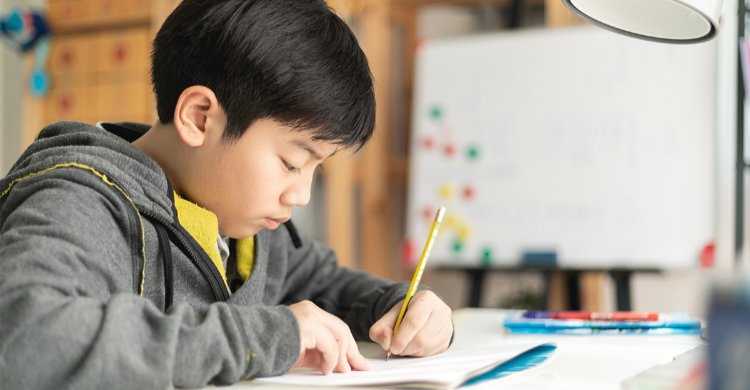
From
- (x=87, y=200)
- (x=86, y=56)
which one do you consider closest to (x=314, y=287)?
(x=87, y=200)

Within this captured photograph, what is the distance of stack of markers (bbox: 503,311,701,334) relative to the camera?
1007 mm

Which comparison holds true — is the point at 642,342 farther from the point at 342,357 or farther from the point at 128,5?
the point at 128,5

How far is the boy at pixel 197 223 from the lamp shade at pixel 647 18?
27 centimetres

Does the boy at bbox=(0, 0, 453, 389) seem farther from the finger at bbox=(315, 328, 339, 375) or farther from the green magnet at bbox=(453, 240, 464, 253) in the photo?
the green magnet at bbox=(453, 240, 464, 253)

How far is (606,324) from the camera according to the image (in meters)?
1.01

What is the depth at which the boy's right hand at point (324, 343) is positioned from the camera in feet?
2.34

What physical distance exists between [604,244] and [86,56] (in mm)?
2251

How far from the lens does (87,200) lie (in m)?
0.73

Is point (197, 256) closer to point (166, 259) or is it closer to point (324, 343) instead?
point (166, 259)

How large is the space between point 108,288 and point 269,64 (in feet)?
1.00

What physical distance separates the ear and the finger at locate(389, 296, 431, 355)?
0.29 meters

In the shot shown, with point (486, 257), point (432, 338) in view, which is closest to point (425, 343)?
point (432, 338)

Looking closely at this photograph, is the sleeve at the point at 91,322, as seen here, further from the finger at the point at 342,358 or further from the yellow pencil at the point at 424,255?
the yellow pencil at the point at 424,255

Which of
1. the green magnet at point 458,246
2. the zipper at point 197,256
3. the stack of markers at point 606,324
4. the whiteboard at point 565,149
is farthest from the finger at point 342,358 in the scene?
the green magnet at point 458,246
